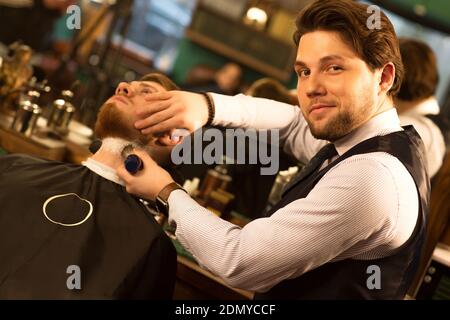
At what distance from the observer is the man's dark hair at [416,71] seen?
101 inches

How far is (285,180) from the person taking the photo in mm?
2309

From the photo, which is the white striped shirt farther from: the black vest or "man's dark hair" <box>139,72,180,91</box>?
"man's dark hair" <box>139,72,180,91</box>

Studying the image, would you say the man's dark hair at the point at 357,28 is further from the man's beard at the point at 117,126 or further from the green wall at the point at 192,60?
the green wall at the point at 192,60

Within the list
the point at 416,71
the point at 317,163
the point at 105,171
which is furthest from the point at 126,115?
the point at 416,71

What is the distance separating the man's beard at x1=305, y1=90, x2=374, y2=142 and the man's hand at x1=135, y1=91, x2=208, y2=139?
406mm

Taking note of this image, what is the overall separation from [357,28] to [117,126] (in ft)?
2.93

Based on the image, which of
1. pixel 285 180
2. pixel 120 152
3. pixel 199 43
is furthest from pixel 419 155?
pixel 199 43

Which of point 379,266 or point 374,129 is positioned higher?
point 374,129

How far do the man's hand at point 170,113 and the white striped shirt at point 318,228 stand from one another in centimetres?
28

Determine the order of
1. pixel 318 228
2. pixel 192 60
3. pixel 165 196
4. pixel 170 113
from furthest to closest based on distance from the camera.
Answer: pixel 192 60, pixel 170 113, pixel 165 196, pixel 318 228

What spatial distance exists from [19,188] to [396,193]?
116 cm

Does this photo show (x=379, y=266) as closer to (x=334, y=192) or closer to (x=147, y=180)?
(x=334, y=192)

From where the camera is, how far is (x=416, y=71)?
255 cm

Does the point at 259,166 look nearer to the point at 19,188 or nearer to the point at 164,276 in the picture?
the point at 164,276
